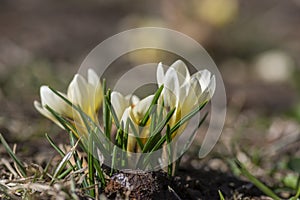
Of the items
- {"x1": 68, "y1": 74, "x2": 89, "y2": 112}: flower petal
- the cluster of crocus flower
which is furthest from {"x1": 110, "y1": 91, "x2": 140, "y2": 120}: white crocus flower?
{"x1": 68, "y1": 74, "x2": 89, "y2": 112}: flower petal

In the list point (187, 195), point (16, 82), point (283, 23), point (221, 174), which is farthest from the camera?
point (283, 23)

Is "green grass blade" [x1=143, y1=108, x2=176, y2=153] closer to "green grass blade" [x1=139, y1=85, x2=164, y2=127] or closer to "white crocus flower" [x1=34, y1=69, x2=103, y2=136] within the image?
"green grass blade" [x1=139, y1=85, x2=164, y2=127]

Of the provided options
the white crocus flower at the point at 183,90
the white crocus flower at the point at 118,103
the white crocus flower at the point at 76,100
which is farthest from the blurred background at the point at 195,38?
the white crocus flower at the point at 183,90

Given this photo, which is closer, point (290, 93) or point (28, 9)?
point (290, 93)

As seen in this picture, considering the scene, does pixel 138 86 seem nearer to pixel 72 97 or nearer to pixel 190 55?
pixel 190 55

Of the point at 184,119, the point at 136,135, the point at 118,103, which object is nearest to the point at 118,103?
the point at 118,103

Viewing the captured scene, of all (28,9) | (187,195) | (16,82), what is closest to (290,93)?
(16,82)
